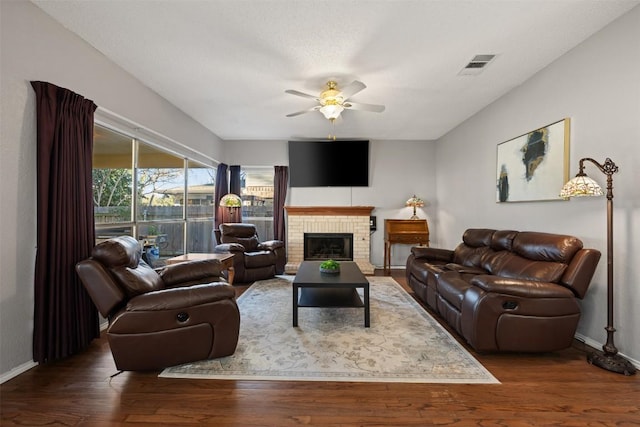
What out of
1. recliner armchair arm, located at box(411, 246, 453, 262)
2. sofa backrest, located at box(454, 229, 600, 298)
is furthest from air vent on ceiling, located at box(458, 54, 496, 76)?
recliner armchair arm, located at box(411, 246, 453, 262)

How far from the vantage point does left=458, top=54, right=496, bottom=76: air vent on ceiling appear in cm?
299

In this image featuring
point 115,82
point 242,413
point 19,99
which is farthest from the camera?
point 115,82

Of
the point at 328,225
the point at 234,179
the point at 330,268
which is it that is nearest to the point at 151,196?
the point at 234,179

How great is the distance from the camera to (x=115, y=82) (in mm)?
3104

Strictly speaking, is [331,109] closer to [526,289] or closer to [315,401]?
[526,289]

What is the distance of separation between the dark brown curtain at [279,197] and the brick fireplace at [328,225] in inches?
6.1

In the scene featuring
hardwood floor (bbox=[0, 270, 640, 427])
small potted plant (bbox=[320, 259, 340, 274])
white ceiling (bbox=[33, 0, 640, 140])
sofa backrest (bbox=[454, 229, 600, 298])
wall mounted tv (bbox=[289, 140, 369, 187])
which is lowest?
hardwood floor (bbox=[0, 270, 640, 427])

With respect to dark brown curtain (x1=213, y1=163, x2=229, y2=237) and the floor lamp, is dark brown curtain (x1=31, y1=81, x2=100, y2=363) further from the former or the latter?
the floor lamp

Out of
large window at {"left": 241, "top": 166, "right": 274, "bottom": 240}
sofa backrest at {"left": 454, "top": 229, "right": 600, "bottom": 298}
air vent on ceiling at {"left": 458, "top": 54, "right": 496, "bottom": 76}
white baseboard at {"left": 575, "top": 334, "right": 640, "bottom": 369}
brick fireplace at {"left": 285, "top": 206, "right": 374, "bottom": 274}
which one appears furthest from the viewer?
large window at {"left": 241, "top": 166, "right": 274, "bottom": 240}

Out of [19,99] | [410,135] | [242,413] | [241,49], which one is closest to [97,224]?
[19,99]

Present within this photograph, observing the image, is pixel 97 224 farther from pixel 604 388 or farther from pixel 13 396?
Answer: pixel 604 388

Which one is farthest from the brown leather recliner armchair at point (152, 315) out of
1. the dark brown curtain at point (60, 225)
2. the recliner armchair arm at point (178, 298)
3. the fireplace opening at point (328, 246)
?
the fireplace opening at point (328, 246)

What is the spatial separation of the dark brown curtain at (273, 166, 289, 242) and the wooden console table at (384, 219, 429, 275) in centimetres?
231

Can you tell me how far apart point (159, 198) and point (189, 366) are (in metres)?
2.92
